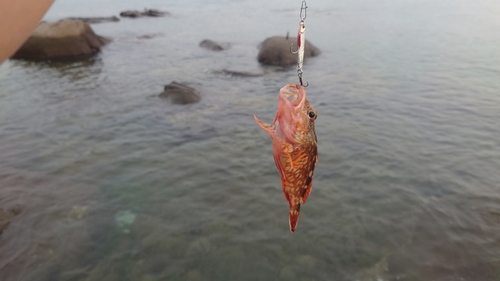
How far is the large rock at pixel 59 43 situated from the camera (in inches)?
853

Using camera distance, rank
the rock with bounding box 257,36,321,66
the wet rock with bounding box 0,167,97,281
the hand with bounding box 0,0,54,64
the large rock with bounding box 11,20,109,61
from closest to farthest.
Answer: the hand with bounding box 0,0,54,64 < the wet rock with bounding box 0,167,97,281 < the rock with bounding box 257,36,321,66 < the large rock with bounding box 11,20,109,61

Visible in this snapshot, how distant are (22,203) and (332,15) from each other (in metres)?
45.5

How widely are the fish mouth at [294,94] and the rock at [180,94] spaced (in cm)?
1165

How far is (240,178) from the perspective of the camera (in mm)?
9227

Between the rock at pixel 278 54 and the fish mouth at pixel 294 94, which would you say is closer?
the fish mouth at pixel 294 94

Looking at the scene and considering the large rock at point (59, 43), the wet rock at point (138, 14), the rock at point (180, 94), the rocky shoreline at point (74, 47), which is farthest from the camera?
the wet rock at point (138, 14)

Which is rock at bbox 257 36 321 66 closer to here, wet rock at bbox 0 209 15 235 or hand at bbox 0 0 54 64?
wet rock at bbox 0 209 15 235

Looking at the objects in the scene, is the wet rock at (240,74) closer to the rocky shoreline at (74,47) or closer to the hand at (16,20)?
the rocky shoreline at (74,47)

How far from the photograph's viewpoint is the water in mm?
6559

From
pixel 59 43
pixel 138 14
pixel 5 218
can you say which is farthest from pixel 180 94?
pixel 138 14

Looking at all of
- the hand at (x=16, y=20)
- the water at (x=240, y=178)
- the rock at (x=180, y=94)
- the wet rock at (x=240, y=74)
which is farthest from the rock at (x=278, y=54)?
the hand at (x=16, y=20)

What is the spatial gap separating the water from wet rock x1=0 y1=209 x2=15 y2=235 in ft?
0.37

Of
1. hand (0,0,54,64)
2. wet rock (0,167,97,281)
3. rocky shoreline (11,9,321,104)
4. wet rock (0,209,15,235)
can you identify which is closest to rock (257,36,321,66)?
rocky shoreline (11,9,321,104)

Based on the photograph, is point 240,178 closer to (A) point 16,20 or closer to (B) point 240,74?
(A) point 16,20
